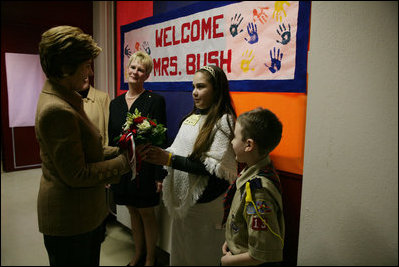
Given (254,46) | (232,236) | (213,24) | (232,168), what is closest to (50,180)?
(232,236)

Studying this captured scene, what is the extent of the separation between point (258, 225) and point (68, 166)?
73 centimetres

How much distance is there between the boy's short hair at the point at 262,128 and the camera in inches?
40.7

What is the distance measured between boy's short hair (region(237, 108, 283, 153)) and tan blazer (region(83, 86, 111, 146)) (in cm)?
153

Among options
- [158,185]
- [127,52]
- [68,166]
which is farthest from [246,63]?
[127,52]

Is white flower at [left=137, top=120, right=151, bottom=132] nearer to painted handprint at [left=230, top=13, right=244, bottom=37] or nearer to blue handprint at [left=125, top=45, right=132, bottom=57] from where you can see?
painted handprint at [left=230, top=13, right=244, bottom=37]

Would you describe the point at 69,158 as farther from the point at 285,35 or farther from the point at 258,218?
the point at 285,35

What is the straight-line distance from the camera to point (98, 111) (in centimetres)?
228

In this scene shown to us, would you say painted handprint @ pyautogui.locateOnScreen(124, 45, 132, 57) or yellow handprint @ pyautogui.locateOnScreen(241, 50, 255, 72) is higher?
painted handprint @ pyautogui.locateOnScreen(124, 45, 132, 57)

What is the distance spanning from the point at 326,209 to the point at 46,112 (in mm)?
1065

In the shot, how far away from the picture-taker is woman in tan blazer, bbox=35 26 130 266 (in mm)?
992

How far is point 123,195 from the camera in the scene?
7.02 feet

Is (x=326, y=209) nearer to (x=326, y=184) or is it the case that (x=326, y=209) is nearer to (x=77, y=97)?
(x=326, y=184)

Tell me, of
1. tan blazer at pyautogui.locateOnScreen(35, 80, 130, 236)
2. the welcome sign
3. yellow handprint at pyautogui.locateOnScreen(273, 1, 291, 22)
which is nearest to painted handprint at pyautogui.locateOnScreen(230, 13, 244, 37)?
the welcome sign

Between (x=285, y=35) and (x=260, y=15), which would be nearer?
(x=285, y=35)
